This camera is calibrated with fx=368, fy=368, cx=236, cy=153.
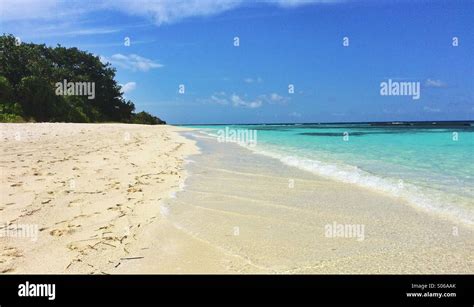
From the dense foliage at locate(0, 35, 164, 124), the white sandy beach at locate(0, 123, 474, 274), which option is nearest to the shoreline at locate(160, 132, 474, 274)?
the white sandy beach at locate(0, 123, 474, 274)

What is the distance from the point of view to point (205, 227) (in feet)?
13.0

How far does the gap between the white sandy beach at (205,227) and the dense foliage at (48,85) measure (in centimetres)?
2472

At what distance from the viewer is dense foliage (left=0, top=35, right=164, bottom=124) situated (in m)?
32.0

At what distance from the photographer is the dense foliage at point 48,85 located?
105 feet

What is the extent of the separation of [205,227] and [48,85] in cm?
3595

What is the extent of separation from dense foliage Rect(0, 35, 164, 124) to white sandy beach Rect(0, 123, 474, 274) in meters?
24.7
